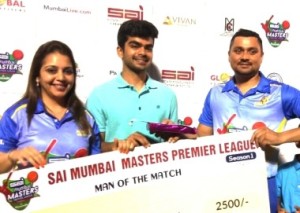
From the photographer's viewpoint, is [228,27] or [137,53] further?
[228,27]

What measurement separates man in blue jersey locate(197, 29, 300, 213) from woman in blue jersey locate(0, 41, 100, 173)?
936mm

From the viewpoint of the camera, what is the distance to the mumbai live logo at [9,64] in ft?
9.94

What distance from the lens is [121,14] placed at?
10.8 ft

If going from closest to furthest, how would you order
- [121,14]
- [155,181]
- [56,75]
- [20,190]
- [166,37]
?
1. [20,190]
2. [56,75]
3. [155,181]
4. [121,14]
5. [166,37]

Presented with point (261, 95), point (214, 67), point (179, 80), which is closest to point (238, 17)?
point (214, 67)

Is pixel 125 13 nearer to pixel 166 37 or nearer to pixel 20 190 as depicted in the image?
pixel 166 37

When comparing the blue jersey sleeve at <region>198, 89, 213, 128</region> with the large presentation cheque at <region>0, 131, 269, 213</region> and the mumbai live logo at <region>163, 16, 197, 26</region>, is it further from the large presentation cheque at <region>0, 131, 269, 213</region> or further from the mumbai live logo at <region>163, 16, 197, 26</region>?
the mumbai live logo at <region>163, 16, 197, 26</region>

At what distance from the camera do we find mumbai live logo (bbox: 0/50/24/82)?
3030 millimetres

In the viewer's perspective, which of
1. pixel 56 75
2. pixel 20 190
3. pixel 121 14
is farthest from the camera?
pixel 121 14

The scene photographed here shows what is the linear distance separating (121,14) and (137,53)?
0.58 metres

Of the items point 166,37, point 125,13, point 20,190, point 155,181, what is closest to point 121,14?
point 125,13

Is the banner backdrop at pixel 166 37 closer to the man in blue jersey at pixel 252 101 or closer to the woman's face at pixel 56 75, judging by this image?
the man in blue jersey at pixel 252 101

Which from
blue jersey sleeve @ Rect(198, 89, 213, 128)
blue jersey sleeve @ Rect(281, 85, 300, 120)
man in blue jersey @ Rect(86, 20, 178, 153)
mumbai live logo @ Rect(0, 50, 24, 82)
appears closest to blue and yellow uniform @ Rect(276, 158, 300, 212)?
blue jersey sleeve @ Rect(281, 85, 300, 120)

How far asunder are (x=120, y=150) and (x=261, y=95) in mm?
1015
